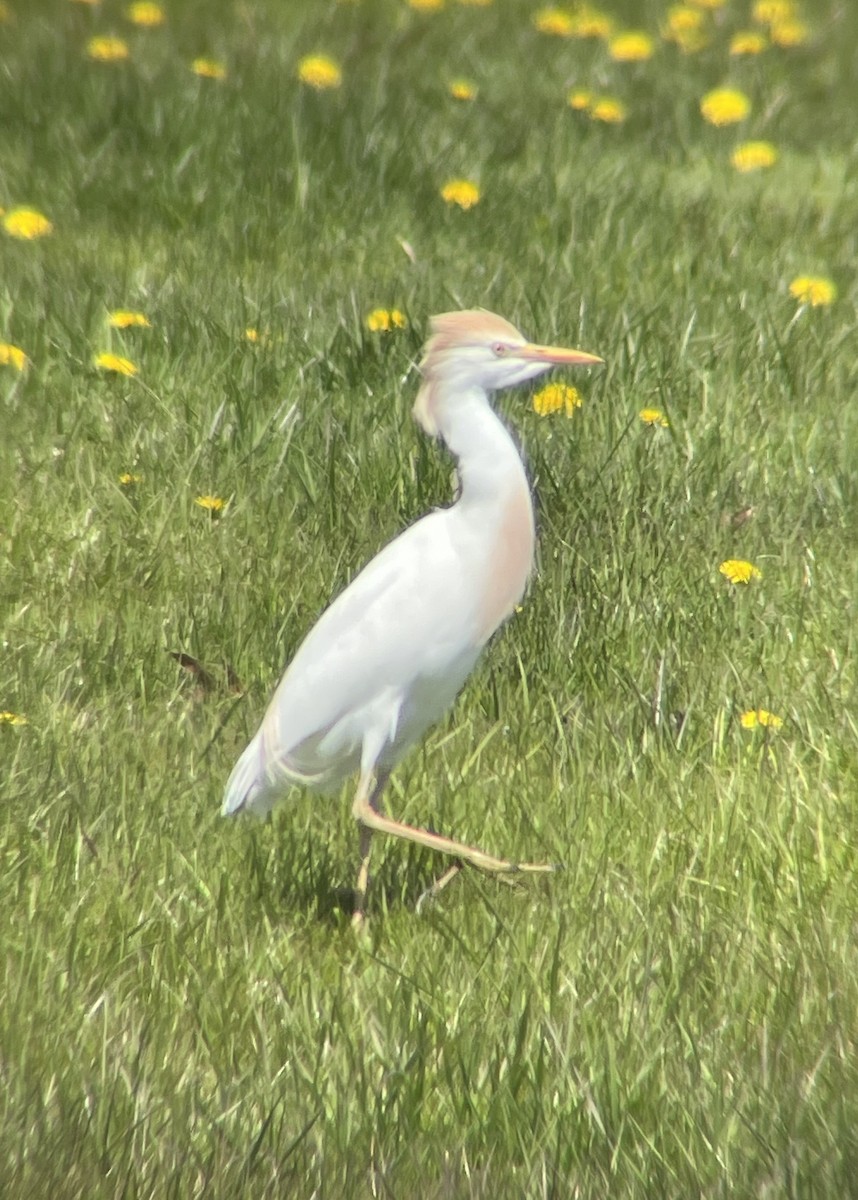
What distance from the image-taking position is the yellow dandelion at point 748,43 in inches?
255

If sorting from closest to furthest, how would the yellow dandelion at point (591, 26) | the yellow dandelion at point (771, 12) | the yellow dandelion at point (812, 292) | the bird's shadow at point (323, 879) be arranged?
the bird's shadow at point (323, 879)
the yellow dandelion at point (812, 292)
the yellow dandelion at point (591, 26)
the yellow dandelion at point (771, 12)

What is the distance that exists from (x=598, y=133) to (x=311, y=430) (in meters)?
2.56

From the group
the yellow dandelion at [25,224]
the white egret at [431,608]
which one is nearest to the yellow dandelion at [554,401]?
the white egret at [431,608]

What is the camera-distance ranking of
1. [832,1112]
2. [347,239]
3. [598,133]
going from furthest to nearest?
[598,133] < [347,239] < [832,1112]

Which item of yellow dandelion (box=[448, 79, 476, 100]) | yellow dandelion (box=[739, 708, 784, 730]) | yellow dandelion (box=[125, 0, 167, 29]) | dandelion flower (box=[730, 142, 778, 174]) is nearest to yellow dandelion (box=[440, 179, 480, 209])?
yellow dandelion (box=[448, 79, 476, 100])

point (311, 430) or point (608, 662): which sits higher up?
point (311, 430)

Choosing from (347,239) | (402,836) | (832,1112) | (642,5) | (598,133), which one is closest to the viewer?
(832,1112)

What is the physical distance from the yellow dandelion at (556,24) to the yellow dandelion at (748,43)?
1.89 ft

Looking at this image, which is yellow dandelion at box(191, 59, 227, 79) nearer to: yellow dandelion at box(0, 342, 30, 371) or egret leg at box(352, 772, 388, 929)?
yellow dandelion at box(0, 342, 30, 371)

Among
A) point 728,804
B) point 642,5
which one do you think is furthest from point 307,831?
point 642,5

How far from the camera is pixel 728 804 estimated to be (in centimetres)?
273

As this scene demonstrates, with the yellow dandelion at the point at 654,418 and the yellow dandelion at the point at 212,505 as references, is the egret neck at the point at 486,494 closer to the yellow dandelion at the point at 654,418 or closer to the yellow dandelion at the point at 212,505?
the yellow dandelion at the point at 212,505

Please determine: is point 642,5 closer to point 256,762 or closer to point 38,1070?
point 256,762

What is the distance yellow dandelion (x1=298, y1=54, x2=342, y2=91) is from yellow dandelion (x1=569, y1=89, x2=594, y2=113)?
0.75m
